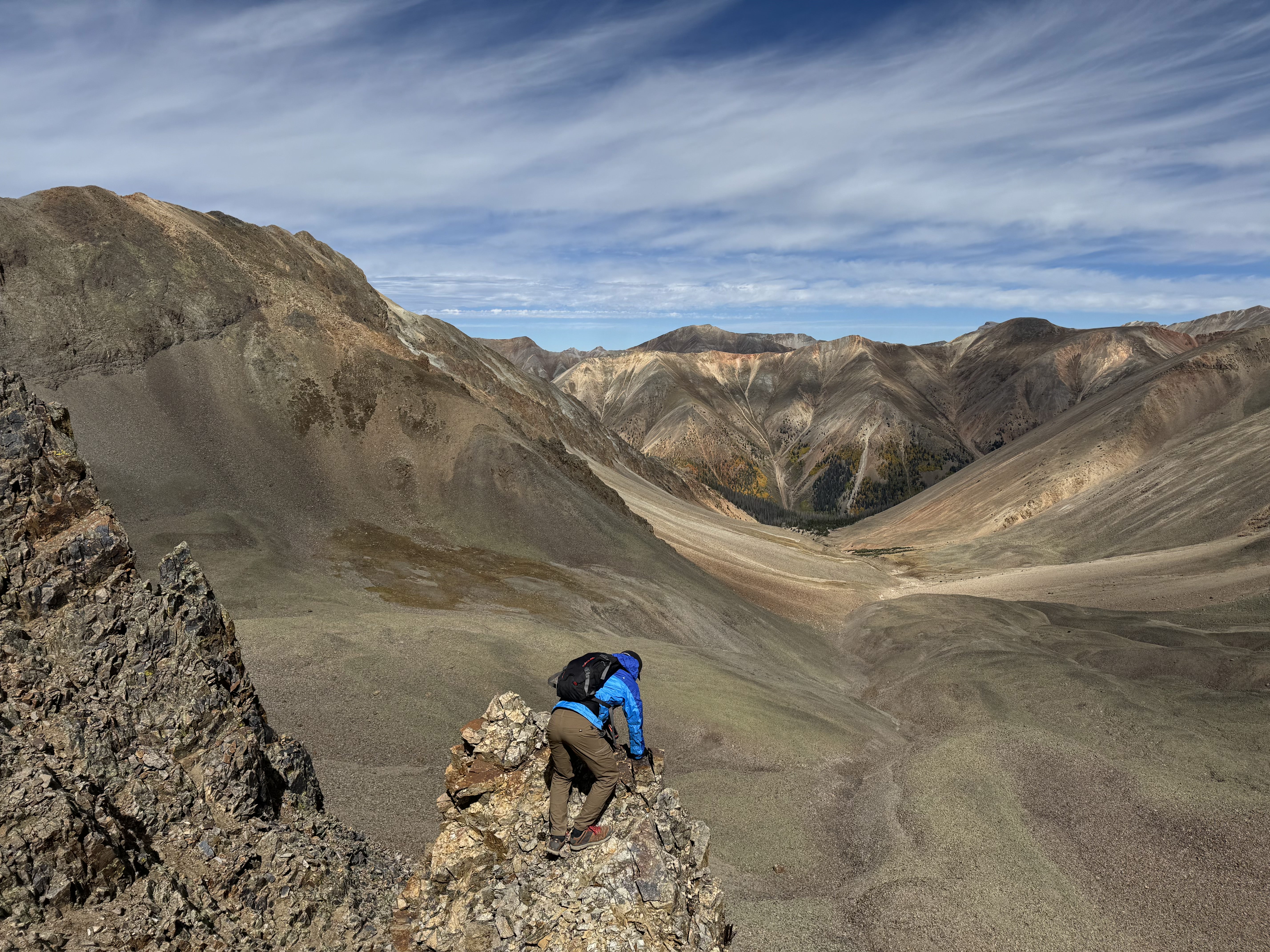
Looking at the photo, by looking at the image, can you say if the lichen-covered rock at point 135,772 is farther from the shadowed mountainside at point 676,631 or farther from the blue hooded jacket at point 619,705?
the blue hooded jacket at point 619,705

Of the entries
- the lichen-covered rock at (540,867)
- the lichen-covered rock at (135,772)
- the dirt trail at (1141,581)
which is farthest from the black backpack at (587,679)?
the dirt trail at (1141,581)

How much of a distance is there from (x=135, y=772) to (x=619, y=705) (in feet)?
20.3

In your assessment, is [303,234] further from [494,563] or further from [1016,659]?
[1016,659]

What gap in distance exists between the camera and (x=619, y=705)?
937 centimetres

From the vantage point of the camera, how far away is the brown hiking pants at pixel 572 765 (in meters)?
9.00

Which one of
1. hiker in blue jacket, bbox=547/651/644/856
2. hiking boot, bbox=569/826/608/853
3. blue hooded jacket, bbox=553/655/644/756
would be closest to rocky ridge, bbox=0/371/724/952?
hiking boot, bbox=569/826/608/853

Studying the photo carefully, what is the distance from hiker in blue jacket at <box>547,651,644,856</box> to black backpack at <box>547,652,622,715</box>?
0.03 m

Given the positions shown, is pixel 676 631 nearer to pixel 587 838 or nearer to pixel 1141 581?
pixel 587 838

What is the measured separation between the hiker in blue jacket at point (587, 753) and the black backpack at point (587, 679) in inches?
1.1

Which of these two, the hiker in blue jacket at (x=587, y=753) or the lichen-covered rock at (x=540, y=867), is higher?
the hiker in blue jacket at (x=587, y=753)

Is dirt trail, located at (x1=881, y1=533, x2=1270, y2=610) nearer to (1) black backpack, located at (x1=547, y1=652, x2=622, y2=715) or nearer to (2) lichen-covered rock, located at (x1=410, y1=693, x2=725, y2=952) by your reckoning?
(2) lichen-covered rock, located at (x1=410, y1=693, x2=725, y2=952)

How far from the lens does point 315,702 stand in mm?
19828

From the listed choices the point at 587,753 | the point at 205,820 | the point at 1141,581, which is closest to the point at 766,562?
the point at 1141,581

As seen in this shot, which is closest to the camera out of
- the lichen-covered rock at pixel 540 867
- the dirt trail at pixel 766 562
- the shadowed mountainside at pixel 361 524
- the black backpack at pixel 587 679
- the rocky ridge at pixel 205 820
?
the rocky ridge at pixel 205 820
